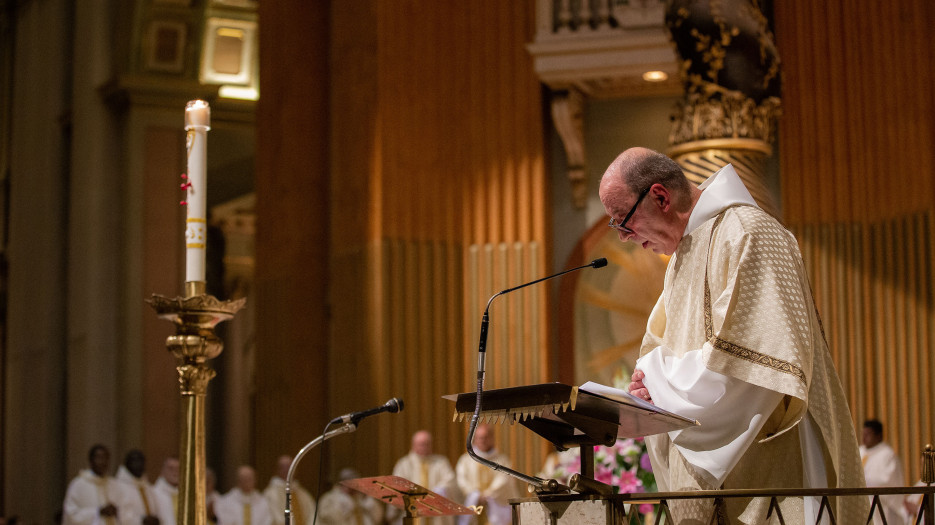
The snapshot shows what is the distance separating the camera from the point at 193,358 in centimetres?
332

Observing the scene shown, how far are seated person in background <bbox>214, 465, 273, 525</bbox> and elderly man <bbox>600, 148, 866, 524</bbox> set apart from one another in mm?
8203

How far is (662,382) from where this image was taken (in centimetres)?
319

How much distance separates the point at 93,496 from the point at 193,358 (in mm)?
8273

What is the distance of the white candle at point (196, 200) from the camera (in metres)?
3.31

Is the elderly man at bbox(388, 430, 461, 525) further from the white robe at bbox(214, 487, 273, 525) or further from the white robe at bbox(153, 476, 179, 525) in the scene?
the white robe at bbox(153, 476, 179, 525)

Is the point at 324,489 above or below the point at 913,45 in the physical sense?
below

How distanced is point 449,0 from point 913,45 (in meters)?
3.90

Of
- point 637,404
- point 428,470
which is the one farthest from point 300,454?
point 428,470

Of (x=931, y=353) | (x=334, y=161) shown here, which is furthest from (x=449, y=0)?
(x=931, y=353)

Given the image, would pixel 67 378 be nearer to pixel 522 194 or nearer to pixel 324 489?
pixel 324 489

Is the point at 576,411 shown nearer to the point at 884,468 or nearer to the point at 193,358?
the point at 193,358

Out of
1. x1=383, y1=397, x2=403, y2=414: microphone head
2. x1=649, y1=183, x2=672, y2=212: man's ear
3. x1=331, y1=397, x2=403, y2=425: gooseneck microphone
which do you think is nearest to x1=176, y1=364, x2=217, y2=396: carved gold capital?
x1=331, y1=397, x2=403, y2=425: gooseneck microphone

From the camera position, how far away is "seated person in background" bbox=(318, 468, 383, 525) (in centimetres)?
1067

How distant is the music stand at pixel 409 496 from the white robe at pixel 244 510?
760 cm
